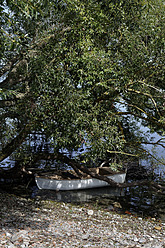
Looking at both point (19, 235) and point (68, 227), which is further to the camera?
point (68, 227)

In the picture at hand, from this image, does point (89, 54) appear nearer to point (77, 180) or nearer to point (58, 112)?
point (58, 112)

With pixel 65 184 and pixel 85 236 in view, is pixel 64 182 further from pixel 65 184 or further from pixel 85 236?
pixel 85 236

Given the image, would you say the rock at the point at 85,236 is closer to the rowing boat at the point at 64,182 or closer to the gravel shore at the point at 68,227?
the gravel shore at the point at 68,227

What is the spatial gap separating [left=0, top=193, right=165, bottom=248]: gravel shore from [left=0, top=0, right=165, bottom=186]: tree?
273cm

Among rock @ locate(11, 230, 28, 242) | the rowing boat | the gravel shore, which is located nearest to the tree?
the gravel shore

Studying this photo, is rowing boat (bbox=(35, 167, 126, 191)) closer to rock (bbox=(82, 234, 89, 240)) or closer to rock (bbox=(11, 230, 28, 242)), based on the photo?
rock (bbox=(82, 234, 89, 240))

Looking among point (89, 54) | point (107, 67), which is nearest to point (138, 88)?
point (107, 67)

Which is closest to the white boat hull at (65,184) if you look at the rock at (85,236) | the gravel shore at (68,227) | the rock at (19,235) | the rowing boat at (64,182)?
the rowing boat at (64,182)

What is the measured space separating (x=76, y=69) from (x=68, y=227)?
6.58 meters

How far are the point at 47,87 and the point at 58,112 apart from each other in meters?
1.17

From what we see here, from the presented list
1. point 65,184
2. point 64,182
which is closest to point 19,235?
point 64,182

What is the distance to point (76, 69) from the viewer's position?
10398mm

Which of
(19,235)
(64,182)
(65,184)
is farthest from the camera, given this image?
(65,184)

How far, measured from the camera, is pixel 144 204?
1517cm
